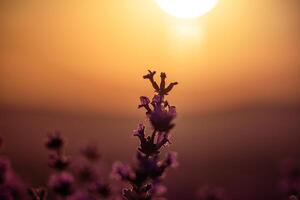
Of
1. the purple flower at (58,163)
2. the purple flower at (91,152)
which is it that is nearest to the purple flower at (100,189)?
the purple flower at (58,163)

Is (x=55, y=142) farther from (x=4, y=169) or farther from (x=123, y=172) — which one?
(x=123, y=172)

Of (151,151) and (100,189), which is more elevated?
(100,189)

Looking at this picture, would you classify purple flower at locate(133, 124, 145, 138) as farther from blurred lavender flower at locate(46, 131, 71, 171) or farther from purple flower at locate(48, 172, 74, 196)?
blurred lavender flower at locate(46, 131, 71, 171)

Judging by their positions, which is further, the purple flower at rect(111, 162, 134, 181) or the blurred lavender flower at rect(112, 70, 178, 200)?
the purple flower at rect(111, 162, 134, 181)

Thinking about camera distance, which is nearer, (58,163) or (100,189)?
(100,189)

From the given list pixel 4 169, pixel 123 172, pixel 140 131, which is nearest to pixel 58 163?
pixel 4 169

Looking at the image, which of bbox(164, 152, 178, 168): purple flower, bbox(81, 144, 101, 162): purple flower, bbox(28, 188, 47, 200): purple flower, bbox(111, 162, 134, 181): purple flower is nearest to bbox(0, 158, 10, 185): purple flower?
bbox(28, 188, 47, 200): purple flower

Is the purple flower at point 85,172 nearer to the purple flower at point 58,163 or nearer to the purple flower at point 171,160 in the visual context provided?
the purple flower at point 58,163

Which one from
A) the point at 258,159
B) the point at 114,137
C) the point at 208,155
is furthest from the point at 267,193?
the point at 114,137
